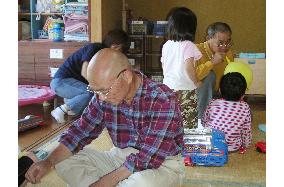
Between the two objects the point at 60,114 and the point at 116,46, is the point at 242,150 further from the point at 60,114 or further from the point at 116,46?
the point at 60,114

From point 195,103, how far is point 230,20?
260 cm

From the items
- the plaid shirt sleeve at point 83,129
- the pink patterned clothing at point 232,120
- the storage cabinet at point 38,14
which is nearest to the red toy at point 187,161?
the pink patterned clothing at point 232,120

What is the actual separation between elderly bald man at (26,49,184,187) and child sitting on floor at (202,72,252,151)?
40.0 inches

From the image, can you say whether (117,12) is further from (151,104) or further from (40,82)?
(151,104)

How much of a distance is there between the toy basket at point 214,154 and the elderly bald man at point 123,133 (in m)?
0.80

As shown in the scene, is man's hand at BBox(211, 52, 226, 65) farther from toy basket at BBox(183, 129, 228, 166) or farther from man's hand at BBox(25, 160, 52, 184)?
man's hand at BBox(25, 160, 52, 184)

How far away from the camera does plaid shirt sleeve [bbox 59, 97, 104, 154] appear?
1.50 metres

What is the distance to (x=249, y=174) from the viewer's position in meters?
2.15

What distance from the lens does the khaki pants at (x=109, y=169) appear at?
1.34m

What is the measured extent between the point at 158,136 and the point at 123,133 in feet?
0.78

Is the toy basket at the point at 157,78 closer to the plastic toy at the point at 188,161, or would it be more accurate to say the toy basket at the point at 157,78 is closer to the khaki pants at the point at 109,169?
the plastic toy at the point at 188,161

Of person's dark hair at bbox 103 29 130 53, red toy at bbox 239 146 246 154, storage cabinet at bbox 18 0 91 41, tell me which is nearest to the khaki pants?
red toy at bbox 239 146 246 154

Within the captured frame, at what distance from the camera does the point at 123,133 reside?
1526mm

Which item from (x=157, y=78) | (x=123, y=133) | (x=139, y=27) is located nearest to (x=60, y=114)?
(x=157, y=78)
